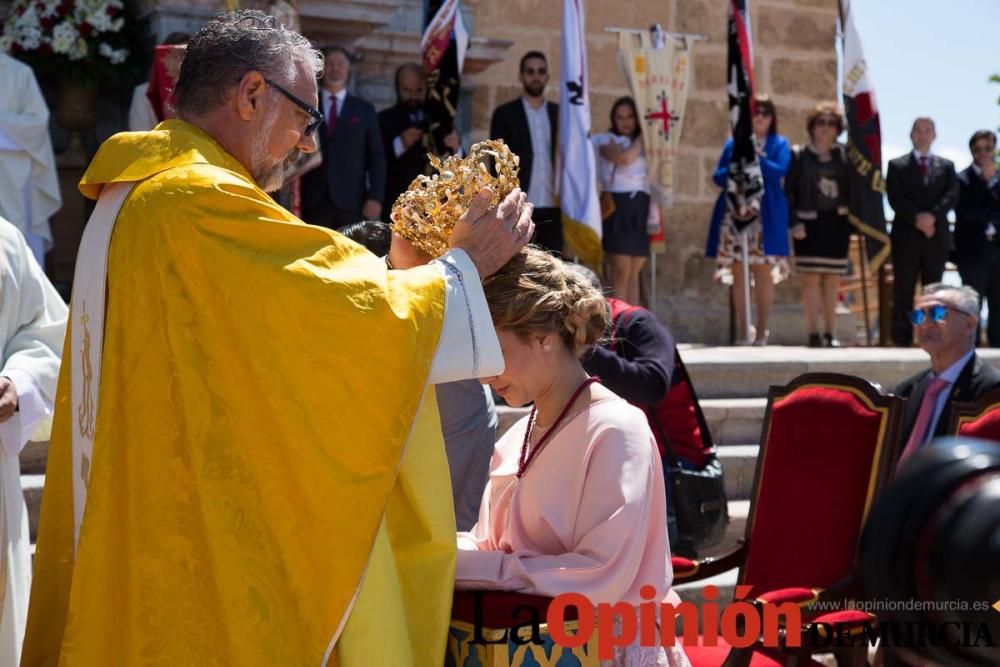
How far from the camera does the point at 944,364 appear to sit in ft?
18.4

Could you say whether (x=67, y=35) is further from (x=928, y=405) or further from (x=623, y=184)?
(x=928, y=405)

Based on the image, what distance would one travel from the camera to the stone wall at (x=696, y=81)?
11273mm

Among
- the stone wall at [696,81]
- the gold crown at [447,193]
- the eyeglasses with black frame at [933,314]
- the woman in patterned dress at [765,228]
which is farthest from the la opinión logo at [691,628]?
the stone wall at [696,81]

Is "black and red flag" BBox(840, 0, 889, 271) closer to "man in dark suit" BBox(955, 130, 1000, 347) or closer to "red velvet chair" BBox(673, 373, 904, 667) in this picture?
"man in dark suit" BBox(955, 130, 1000, 347)

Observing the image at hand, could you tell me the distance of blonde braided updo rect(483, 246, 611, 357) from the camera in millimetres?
2920

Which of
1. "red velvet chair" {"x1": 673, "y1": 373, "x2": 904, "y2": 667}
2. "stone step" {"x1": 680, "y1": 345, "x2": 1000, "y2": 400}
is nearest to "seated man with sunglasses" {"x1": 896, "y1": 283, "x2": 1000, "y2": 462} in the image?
"red velvet chair" {"x1": 673, "y1": 373, "x2": 904, "y2": 667}

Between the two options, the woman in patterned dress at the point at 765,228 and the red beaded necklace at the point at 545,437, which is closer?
the red beaded necklace at the point at 545,437

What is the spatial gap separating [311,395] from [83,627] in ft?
2.13

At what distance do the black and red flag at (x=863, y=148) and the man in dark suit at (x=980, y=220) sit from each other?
841mm

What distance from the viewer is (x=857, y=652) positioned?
344 centimetres

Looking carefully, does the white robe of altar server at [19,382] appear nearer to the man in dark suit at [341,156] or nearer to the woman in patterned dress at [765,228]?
the man in dark suit at [341,156]

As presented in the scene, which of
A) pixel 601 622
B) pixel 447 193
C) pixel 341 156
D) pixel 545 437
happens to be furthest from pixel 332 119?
pixel 601 622

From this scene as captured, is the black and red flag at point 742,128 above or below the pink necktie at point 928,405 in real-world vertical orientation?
above

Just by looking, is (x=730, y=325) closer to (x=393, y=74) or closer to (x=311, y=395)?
(x=393, y=74)
